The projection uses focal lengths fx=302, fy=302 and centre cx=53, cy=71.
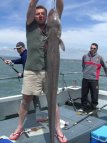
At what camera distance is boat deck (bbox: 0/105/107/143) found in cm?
539

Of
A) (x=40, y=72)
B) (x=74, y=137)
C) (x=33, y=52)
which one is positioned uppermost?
(x=33, y=52)

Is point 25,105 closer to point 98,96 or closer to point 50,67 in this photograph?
point 50,67

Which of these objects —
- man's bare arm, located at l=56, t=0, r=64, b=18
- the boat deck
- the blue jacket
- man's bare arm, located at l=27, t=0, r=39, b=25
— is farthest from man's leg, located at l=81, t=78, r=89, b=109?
man's bare arm, located at l=56, t=0, r=64, b=18

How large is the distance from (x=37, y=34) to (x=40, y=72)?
64 centimetres

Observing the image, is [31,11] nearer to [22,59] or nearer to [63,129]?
[22,59]

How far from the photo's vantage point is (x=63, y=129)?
5.91 m

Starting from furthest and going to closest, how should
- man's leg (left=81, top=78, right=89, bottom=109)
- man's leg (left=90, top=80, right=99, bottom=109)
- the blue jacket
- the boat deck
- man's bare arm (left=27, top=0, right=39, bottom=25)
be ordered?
1. man's leg (left=81, top=78, right=89, bottom=109)
2. man's leg (left=90, top=80, right=99, bottom=109)
3. the blue jacket
4. the boat deck
5. man's bare arm (left=27, top=0, right=39, bottom=25)

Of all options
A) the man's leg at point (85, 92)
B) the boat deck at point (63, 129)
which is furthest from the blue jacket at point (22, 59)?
the man's leg at point (85, 92)

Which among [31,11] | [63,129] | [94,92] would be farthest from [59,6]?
[94,92]

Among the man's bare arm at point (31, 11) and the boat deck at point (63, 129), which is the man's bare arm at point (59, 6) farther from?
the boat deck at point (63, 129)

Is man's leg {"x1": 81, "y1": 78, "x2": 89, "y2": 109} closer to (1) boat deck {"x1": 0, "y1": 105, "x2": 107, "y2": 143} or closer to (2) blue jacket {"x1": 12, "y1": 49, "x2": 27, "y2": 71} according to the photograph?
(1) boat deck {"x1": 0, "y1": 105, "x2": 107, "y2": 143}

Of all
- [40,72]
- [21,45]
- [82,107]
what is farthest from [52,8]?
[82,107]

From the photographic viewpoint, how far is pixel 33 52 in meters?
4.80

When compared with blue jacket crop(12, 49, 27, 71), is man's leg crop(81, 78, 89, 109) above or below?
below
